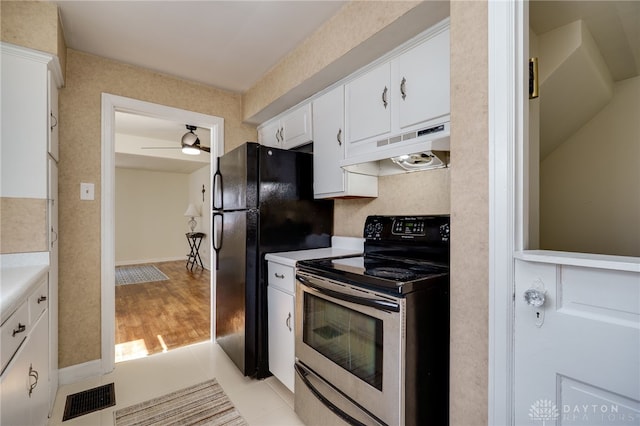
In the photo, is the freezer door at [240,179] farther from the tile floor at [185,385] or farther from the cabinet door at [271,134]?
the tile floor at [185,385]

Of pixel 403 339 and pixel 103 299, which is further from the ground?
pixel 403 339

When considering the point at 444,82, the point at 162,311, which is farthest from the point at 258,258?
the point at 162,311

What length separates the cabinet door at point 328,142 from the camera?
2047 millimetres

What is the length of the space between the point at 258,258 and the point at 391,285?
115cm

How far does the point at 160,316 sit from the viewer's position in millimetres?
3475

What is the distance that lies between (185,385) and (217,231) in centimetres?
117

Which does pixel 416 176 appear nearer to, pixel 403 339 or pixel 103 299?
pixel 403 339

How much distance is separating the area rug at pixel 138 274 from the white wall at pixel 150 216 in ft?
1.90

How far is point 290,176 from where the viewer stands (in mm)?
2232

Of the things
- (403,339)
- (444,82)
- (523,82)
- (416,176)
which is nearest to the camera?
(523,82)

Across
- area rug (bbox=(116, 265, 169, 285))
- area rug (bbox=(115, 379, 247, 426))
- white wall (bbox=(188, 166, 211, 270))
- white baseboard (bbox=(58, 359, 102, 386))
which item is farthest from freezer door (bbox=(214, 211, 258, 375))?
white wall (bbox=(188, 166, 211, 270))

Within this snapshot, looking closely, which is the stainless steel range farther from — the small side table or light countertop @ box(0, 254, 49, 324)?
the small side table

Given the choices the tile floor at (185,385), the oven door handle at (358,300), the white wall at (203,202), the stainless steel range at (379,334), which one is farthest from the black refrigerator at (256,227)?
the white wall at (203,202)

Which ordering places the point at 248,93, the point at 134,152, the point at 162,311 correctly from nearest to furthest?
the point at 248,93 < the point at 162,311 < the point at 134,152
